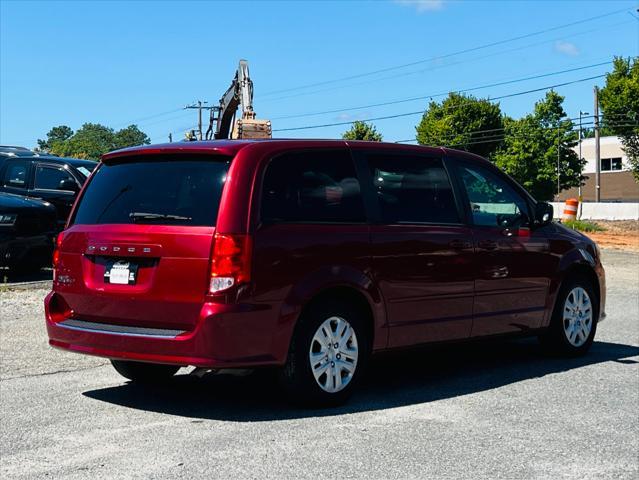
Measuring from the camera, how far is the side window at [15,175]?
52.5 ft

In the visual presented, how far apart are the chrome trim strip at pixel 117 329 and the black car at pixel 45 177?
31.4 ft

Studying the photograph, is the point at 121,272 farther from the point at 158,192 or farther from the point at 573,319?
the point at 573,319

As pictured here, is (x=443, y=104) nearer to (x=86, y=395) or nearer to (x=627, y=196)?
(x=627, y=196)

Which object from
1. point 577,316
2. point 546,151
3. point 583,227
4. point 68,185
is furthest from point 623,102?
point 577,316

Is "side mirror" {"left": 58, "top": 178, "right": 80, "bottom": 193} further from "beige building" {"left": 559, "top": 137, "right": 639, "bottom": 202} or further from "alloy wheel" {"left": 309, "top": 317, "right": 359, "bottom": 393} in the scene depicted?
"beige building" {"left": 559, "top": 137, "right": 639, "bottom": 202}

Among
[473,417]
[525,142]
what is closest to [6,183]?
[473,417]

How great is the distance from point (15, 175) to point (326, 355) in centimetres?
1148

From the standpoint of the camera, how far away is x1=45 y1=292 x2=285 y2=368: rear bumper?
5645 millimetres

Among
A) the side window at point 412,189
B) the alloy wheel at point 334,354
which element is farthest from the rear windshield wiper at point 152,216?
the side window at point 412,189

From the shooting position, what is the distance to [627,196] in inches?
3378

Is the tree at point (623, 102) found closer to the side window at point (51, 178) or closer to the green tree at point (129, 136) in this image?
the side window at point (51, 178)

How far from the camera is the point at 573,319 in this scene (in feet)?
27.5

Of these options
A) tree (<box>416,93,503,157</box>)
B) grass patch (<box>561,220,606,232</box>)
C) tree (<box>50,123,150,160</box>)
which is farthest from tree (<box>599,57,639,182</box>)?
tree (<box>50,123,150,160</box>)

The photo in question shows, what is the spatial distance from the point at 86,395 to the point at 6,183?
10394mm
